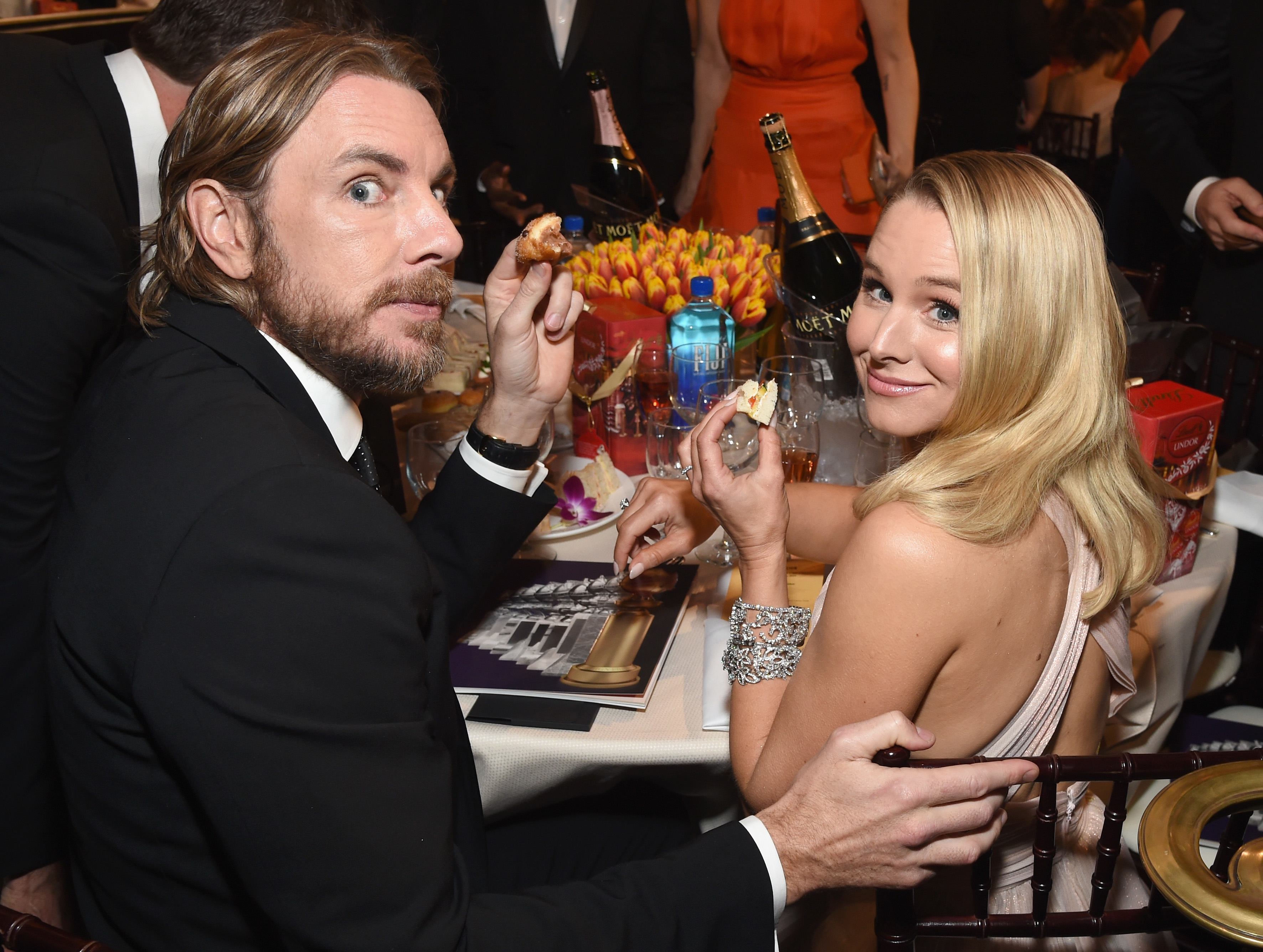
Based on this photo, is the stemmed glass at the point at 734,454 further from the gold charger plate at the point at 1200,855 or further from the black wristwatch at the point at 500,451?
the gold charger plate at the point at 1200,855

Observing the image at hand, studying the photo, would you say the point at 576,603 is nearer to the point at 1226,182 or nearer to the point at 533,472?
the point at 533,472

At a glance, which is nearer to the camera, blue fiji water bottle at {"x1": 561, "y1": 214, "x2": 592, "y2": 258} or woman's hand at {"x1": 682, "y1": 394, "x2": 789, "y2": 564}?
woman's hand at {"x1": 682, "y1": 394, "x2": 789, "y2": 564}

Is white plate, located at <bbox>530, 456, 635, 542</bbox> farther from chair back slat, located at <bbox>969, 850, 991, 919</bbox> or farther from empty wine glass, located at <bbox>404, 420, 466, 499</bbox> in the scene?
chair back slat, located at <bbox>969, 850, 991, 919</bbox>

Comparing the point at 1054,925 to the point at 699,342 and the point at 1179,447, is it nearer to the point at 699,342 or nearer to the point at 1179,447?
the point at 1179,447

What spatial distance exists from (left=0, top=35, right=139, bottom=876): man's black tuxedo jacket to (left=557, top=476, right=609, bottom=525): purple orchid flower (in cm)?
88

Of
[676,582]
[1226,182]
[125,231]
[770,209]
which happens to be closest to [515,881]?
[676,582]

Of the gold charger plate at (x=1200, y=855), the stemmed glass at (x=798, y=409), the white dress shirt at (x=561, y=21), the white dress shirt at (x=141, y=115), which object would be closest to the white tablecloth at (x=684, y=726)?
the stemmed glass at (x=798, y=409)

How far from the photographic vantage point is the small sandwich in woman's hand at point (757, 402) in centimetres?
140

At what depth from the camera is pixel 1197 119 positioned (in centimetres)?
296

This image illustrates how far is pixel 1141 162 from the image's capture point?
2988mm

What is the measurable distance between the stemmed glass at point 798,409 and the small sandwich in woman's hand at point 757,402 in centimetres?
22

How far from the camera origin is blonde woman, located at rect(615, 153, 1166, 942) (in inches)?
44.4

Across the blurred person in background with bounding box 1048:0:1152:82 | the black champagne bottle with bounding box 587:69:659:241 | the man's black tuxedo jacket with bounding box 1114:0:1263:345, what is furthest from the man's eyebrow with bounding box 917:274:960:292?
the blurred person in background with bounding box 1048:0:1152:82

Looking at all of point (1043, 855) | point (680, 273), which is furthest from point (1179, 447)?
point (680, 273)
